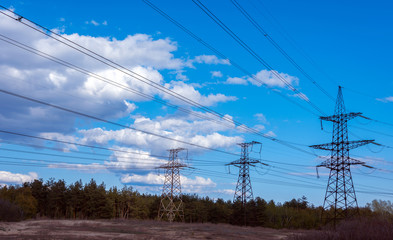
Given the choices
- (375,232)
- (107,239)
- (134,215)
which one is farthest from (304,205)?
(375,232)

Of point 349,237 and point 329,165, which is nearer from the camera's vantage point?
point 349,237

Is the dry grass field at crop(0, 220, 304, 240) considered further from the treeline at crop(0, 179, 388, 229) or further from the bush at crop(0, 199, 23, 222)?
the treeline at crop(0, 179, 388, 229)

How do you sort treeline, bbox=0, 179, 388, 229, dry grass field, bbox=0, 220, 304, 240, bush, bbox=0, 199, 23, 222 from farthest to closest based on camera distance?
treeline, bbox=0, 179, 388, 229, bush, bbox=0, 199, 23, 222, dry grass field, bbox=0, 220, 304, 240

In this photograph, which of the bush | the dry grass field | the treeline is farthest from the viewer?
the treeline

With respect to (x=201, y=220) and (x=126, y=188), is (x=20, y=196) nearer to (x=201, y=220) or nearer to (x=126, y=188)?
(x=126, y=188)

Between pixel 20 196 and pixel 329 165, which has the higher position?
pixel 329 165

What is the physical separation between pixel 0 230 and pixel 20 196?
4670cm

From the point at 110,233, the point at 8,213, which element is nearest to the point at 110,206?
the point at 8,213

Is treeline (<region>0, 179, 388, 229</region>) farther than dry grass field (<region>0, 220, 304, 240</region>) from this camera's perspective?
Yes

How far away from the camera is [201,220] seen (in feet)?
325

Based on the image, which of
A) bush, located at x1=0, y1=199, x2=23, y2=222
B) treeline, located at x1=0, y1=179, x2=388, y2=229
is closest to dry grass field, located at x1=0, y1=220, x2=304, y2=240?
bush, located at x1=0, y1=199, x2=23, y2=222

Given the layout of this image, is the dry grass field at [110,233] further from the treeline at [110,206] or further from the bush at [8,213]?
the treeline at [110,206]

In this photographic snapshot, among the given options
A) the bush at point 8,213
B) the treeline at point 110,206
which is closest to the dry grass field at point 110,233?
the bush at point 8,213

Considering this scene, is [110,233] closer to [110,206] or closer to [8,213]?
[8,213]
